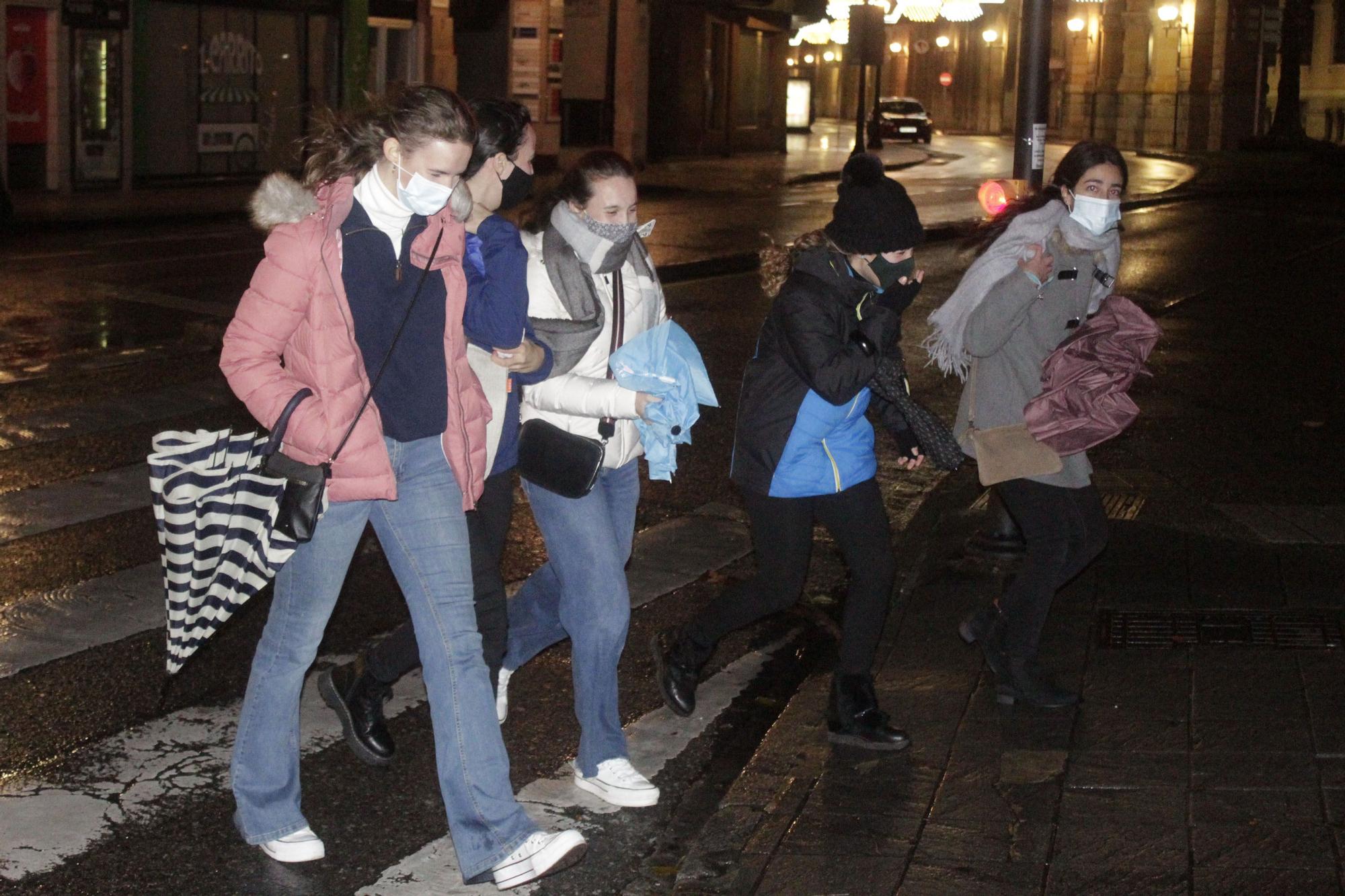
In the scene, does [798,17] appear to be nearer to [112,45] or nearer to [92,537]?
[112,45]

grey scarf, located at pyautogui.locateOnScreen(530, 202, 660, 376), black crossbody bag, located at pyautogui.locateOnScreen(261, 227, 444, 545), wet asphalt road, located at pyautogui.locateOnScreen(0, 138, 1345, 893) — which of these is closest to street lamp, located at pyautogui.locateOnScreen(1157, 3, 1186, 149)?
wet asphalt road, located at pyautogui.locateOnScreen(0, 138, 1345, 893)

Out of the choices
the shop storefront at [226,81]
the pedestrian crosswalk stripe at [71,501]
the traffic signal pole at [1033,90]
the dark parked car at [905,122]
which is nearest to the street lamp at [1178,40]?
the dark parked car at [905,122]

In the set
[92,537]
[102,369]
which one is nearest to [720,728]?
[92,537]

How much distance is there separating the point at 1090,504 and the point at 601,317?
1806 mm

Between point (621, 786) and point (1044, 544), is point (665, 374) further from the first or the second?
point (1044, 544)

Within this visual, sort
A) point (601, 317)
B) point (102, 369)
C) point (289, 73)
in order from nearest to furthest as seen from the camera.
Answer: point (601, 317)
point (102, 369)
point (289, 73)

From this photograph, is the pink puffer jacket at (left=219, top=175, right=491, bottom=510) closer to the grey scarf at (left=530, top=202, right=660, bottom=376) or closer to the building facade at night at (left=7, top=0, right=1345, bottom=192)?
the grey scarf at (left=530, top=202, right=660, bottom=376)

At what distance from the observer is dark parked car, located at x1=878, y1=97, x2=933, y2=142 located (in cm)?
5528

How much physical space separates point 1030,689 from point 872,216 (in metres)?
1.65

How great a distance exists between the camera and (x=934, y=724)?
509cm

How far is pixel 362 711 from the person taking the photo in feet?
15.4

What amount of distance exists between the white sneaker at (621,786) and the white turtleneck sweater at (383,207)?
1576mm

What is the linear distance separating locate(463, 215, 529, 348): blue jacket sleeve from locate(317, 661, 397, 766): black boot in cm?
118

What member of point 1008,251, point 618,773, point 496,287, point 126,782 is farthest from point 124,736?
point 1008,251
